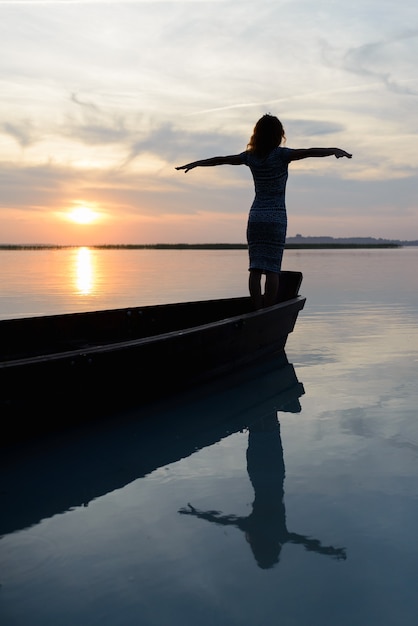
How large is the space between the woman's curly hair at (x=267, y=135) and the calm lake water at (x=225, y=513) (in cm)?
256

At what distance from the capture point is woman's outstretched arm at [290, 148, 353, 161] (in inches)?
240

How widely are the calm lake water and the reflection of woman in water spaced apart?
0.04ft

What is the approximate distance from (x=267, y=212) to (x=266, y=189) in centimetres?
25

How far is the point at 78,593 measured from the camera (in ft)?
8.32

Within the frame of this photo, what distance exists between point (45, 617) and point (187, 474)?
1657 millimetres

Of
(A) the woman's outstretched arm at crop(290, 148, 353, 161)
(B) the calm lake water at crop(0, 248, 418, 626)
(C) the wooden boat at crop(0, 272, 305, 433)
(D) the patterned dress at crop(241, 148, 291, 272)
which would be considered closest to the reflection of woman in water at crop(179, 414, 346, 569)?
(B) the calm lake water at crop(0, 248, 418, 626)

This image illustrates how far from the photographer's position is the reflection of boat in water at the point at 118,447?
361cm

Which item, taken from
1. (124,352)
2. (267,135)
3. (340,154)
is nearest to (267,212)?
(267,135)

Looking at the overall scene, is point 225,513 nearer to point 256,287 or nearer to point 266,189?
point 256,287

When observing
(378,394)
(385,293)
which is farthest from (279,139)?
(385,293)

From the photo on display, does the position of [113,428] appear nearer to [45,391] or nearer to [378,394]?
[45,391]

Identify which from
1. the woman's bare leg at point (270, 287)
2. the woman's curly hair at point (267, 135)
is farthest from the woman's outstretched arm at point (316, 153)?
the woman's bare leg at point (270, 287)

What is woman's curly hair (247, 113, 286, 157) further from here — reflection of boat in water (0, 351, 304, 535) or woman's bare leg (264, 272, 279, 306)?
reflection of boat in water (0, 351, 304, 535)

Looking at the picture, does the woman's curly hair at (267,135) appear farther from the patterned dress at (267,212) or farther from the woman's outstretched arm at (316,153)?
the woman's outstretched arm at (316,153)
